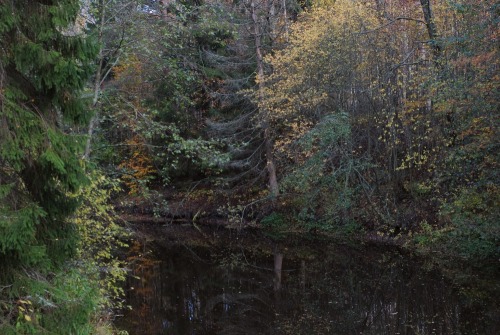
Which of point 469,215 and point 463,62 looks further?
point 469,215

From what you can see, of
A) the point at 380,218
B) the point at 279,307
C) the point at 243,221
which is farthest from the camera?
the point at 243,221

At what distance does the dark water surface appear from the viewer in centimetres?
1037

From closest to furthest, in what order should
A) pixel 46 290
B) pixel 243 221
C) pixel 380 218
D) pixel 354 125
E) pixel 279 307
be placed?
pixel 46 290, pixel 279 307, pixel 380 218, pixel 354 125, pixel 243 221

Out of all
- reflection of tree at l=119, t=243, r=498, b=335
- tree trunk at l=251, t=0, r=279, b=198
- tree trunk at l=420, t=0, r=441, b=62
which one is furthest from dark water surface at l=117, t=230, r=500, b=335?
tree trunk at l=420, t=0, r=441, b=62

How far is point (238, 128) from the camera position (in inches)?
878

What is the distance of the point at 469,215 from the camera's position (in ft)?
45.0

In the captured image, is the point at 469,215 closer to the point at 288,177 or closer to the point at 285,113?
the point at 288,177

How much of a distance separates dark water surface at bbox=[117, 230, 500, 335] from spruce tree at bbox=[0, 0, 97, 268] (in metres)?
6.12

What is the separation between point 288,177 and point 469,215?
673 centimetres

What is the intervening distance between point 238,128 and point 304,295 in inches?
433

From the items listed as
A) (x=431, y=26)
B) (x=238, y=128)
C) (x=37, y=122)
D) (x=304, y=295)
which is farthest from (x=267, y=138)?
(x=37, y=122)

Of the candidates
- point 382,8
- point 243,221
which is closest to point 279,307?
point 243,221

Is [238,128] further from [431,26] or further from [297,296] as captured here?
[297,296]

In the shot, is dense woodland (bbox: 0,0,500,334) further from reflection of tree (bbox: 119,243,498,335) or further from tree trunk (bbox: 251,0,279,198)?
reflection of tree (bbox: 119,243,498,335)
